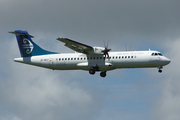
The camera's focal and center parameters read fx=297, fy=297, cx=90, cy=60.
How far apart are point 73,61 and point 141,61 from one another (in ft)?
27.8

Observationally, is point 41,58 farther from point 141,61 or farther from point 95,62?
point 141,61

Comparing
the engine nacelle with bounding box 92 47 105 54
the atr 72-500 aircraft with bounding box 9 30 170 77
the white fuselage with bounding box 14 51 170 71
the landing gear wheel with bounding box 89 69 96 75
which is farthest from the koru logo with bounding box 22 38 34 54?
the engine nacelle with bounding box 92 47 105 54

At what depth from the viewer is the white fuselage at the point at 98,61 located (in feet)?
117

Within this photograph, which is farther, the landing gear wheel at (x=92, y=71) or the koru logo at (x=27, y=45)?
the koru logo at (x=27, y=45)

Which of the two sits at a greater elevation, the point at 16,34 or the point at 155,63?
the point at 16,34

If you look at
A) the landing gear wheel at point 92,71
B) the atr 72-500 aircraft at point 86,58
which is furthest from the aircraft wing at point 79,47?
the landing gear wheel at point 92,71

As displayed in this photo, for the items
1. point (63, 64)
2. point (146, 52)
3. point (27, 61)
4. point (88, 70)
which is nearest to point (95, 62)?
point (88, 70)

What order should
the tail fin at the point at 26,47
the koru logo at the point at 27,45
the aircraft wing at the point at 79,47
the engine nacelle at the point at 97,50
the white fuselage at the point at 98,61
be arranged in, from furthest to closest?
1. the koru logo at the point at 27,45
2. the tail fin at the point at 26,47
3. the engine nacelle at the point at 97,50
4. the aircraft wing at the point at 79,47
5. the white fuselage at the point at 98,61

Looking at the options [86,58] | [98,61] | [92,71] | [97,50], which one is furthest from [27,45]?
[98,61]

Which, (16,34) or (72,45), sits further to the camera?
(16,34)

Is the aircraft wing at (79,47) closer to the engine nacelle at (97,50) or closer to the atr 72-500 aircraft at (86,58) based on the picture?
the atr 72-500 aircraft at (86,58)

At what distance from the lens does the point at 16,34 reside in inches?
1555

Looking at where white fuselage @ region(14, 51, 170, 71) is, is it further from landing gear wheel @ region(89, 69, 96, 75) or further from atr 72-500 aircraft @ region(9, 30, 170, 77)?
landing gear wheel @ region(89, 69, 96, 75)

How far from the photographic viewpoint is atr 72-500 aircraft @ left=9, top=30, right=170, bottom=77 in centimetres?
3581
